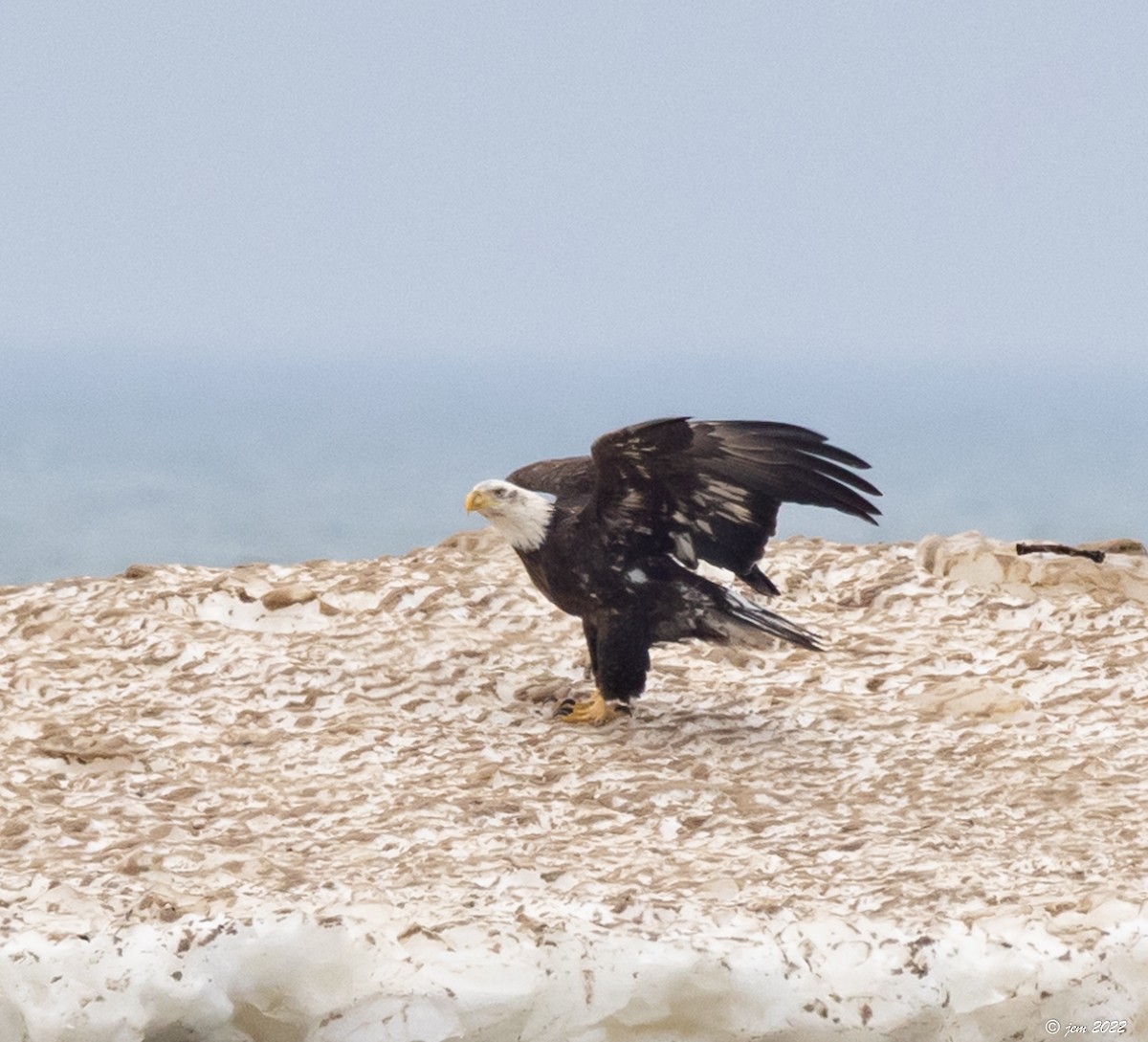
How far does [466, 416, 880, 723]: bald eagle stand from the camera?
659cm

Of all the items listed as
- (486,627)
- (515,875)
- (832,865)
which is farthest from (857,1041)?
(486,627)

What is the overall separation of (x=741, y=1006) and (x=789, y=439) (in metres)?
2.26

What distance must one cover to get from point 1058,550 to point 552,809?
3.37 meters

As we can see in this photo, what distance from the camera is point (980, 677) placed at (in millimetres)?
7230

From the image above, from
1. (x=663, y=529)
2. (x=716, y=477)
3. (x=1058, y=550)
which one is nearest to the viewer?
(x=716, y=477)

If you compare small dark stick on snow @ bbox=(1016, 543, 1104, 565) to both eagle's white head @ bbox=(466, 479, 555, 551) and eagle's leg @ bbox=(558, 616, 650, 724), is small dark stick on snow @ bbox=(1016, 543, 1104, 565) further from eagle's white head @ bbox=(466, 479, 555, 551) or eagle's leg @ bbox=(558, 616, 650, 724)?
eagle's white head @ bbox=(466, 479, 555, 551)

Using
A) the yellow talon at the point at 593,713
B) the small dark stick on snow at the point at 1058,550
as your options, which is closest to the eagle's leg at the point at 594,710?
the yellow talon at the point at 593,713

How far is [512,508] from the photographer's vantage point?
6.79 m

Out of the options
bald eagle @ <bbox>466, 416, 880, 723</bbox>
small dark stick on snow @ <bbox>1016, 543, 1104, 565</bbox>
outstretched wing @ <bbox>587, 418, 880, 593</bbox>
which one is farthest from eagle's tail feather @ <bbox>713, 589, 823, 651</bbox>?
small dark stick on snow @ <bbox>1016, 543, 1104, 565</bbox>

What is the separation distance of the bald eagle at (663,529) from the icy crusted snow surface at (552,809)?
339 mm

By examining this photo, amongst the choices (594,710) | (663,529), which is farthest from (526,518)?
(594,710)

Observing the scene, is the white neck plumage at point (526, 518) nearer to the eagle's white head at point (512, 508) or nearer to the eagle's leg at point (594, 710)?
the eagle's white head at point (512, 508)

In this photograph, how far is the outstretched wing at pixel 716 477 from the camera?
6539 millimetres

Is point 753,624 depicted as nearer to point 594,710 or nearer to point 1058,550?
point 594,710
